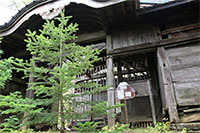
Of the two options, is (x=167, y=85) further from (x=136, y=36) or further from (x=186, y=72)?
(x=136, y=36)

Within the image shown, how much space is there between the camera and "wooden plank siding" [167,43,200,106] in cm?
431

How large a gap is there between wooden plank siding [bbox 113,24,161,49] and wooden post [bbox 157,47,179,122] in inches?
23.8

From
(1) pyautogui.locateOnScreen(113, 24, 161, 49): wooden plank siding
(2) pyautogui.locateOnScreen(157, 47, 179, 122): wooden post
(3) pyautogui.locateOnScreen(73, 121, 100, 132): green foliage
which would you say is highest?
(1) pyautogui.locateOnScreen(113, 24, 161, 49): wooden plank siding

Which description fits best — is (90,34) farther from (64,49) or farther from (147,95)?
(147,95)

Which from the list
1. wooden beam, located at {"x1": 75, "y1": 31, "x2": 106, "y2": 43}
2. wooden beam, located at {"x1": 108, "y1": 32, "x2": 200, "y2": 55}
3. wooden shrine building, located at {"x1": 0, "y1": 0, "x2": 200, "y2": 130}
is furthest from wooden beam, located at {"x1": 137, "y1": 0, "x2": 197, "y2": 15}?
wooden beam, located at {"x1": 75, "y1": 31, "x2": 106, "y2": 43}

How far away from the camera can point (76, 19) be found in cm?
634

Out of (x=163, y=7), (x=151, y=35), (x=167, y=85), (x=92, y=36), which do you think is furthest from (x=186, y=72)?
(x=92, y=36)

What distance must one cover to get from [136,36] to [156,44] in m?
0.81

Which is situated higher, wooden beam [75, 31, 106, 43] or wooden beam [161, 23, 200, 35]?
wooden beam [75, 31, 106, 43]

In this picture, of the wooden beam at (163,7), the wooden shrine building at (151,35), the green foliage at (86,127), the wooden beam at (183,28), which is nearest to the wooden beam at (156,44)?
the wooden shrine building at (151,35)

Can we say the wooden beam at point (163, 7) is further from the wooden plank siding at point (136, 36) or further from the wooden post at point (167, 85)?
the wooden post at point (167, 85)

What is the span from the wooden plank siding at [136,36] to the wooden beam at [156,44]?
6.1 inches

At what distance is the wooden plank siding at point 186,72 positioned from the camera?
170 inches

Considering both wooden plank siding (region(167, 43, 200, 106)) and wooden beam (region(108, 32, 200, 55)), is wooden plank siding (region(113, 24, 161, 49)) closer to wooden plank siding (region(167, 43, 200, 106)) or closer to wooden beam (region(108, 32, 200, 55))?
wooden beam (region(108, 32, 200, 55))
